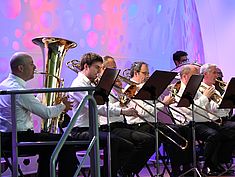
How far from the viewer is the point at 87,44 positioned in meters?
6.43

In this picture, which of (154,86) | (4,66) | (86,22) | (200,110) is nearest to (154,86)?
(154,86)

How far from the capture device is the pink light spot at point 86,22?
6.36m

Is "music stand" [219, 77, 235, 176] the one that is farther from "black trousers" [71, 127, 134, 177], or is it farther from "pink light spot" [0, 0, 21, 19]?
"pink light spot" [0, 0, 21, 19]

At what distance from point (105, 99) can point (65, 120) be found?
3.65 ft

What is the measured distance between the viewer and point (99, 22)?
6.59m

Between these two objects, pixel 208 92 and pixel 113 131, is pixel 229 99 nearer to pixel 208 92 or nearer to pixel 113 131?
Result: pixel 208 92

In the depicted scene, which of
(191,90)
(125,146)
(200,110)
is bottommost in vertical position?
(125,146)

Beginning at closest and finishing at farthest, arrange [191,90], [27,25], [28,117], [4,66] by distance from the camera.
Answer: [28,117] < [191,90] < [4,66] < [27,25]

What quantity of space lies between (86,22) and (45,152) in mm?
2667

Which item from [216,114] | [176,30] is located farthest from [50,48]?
[176,30]

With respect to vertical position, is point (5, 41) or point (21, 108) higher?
point (5, 41)

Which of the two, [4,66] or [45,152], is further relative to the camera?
[4,66]

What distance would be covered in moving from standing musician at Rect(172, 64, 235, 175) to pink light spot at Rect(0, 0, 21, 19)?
1977mm

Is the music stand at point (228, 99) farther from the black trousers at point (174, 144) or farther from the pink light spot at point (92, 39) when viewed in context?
the pink light spot at point (92, 39)
